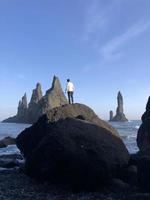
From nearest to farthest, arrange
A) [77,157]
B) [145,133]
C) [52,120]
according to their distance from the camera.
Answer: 1. [77,157]
2. [52,120]
3. [145,133]

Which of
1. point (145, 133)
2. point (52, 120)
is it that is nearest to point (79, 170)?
point (52, 120)

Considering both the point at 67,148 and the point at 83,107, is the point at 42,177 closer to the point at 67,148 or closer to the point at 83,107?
the point at 67,148

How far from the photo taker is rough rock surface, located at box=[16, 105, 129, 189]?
19.5 m

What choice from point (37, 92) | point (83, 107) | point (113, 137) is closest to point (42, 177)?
point (113, 137)

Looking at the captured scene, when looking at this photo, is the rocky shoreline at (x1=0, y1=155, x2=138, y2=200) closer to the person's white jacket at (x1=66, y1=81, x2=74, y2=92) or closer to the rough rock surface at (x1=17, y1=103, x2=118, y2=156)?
the rough rock surface at (x1=17, y1=103, x2=118, y2=156)

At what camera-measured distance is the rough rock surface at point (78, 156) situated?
19547 millimetres

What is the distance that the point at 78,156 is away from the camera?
1961 cm

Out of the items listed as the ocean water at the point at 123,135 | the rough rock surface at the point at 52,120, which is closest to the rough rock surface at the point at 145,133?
the rough rock surface at the point at 52,120

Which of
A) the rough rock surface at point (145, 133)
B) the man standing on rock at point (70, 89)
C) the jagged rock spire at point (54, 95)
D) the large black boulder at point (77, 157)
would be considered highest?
the jagged rock spire at point (54, 95)

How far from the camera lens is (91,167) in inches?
765

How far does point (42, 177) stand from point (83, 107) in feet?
27.5

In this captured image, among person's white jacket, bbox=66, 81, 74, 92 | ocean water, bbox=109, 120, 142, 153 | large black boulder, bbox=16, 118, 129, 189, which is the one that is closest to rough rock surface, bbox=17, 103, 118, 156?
large black boulder, bbox=16, 118, 129, 189

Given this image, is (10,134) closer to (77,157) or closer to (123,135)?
(123,135)

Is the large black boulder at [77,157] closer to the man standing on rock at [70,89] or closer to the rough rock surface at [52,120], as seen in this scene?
the rough rock surface at [52,120]
